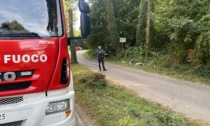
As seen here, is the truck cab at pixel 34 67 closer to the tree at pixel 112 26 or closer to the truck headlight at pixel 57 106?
the truck headlight at pixel 57 106

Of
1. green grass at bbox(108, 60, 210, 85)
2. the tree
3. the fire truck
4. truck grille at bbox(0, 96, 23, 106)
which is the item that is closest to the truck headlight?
the fire truck

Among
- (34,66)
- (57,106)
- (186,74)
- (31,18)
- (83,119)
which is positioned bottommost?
(186,74)

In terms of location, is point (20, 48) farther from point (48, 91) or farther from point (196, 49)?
point (196, 49)

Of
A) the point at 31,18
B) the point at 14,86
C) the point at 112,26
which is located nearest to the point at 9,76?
the point at 14,86

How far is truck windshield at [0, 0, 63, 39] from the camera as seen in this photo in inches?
144

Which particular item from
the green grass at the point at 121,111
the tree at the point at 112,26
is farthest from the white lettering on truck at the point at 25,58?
the tree at the point at 112,26

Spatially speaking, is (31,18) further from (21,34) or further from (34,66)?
(34,66)

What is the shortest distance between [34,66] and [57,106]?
640 mm

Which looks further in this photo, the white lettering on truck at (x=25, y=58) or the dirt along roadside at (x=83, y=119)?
the dirt along roadside at (x=83, y=119)

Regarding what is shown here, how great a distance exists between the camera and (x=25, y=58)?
11.1 feet

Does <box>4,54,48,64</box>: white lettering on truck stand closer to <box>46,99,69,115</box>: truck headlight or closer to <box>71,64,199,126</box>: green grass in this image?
<box>46,99,69,115</box>: truck headlight

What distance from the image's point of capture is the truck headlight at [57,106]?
3535 mm

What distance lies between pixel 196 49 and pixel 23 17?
41.1 feet

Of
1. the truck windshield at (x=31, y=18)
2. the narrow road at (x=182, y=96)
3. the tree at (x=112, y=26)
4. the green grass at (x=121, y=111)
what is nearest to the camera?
the truck windshield at (x=31, y=18)
